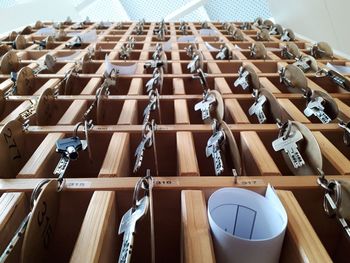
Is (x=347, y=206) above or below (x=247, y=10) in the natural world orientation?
above

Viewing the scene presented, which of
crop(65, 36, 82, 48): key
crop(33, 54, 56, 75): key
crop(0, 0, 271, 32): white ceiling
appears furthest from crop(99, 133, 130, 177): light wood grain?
crop(0, 0, 271, 32): white ceiling

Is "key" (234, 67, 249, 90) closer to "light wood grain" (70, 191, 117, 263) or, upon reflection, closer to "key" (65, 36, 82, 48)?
"light wood grain" (70, 191, 117, 263)

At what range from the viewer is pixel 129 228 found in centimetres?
41

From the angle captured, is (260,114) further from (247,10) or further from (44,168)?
(247,10)

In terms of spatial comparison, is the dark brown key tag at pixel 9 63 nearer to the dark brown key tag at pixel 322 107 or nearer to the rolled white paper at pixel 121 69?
the rolled white paper at pixel 121 69

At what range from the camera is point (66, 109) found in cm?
95

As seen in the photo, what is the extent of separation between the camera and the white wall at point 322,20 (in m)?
1.81

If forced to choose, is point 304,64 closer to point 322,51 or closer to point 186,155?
point 322,51

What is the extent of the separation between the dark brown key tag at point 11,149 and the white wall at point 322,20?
1.63 m

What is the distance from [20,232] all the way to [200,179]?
0.30 meters

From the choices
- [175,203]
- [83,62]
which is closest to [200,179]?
[175,203]

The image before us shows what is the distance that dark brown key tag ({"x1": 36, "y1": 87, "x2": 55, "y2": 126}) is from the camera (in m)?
0.80

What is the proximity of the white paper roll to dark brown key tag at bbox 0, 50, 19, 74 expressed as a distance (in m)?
1.06

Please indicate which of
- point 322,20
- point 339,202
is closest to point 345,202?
point 339,202
